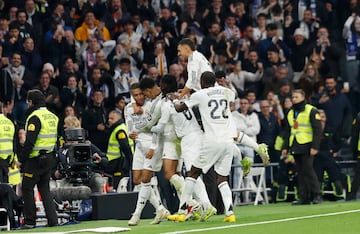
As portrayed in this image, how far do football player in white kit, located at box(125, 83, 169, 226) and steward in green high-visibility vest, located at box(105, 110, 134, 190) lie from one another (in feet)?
10.8

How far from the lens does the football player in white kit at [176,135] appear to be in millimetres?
19844

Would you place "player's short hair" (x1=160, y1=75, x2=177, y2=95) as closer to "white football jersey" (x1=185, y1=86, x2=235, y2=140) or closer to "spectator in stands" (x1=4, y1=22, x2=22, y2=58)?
"white football jersey" (x1=185, y1=86, x2=235, y2=140)

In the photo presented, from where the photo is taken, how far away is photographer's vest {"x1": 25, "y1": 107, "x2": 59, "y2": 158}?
67.2 ft

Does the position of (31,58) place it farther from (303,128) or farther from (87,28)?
(303,128)

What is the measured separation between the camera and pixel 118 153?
24734 millimetres

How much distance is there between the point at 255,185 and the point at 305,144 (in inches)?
114

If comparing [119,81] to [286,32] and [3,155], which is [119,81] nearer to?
[286,32]

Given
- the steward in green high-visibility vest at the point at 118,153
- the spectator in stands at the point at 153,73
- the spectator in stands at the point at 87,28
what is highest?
the spectator in stands at the point at 87,28

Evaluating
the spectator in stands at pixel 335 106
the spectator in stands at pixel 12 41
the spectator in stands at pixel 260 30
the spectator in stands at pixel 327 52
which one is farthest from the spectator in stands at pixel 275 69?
the spectator in stands at pixel 12 41

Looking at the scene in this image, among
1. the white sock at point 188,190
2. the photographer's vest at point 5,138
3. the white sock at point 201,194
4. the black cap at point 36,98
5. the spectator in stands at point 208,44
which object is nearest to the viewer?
the white sock at point 188,190

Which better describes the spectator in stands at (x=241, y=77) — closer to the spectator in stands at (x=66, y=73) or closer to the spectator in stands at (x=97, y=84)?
the spectator in stands at (x=97, y=84)

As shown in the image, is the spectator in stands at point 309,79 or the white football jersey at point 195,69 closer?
the white football jersey at point 195,69

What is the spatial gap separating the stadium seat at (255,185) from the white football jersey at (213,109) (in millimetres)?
7431

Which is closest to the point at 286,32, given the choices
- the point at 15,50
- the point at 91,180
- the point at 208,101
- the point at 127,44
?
the point at 127,44
